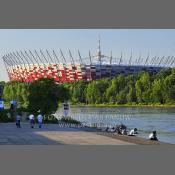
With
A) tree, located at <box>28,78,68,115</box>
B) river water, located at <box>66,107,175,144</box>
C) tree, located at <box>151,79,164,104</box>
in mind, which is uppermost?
tree, located at <box>151,79,164,104</box>

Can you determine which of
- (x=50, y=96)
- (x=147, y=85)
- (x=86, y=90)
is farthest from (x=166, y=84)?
(x=50, y=96)

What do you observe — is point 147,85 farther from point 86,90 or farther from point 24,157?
point 24,157

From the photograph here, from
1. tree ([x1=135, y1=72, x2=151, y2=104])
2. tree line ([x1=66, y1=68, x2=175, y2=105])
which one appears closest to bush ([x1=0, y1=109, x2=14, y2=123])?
tree line ([x1=66, y1=68, x2=175, y2=105])

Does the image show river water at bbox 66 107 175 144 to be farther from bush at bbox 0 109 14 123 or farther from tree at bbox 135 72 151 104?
tree at bbox 135 72 151 104

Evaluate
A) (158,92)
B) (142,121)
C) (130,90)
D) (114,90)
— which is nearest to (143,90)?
(130,90)

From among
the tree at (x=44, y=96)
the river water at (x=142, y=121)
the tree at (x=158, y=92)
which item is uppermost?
the tree at (x=158, y=92)

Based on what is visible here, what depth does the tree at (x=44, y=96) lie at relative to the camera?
2003 cm

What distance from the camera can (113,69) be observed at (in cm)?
5928

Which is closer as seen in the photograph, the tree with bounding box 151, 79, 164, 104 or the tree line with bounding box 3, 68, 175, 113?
the tree line with bounding box 3, 68, 175, 113

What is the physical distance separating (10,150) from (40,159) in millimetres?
1210

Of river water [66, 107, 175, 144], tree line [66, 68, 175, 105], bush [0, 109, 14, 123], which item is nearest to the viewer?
bush [0, 109, 14, 123]

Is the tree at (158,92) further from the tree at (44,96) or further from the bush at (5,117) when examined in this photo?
the bush at (5,117)

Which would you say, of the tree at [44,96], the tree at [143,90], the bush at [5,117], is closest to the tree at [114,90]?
the tree at [143,90]

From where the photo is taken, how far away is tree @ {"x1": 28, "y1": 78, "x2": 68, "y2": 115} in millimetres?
20031
